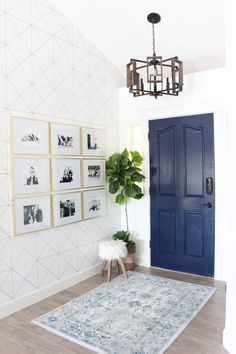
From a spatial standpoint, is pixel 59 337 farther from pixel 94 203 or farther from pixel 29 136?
pixel 29 136

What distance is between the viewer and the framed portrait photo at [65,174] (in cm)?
349

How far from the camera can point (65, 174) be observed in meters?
3.61

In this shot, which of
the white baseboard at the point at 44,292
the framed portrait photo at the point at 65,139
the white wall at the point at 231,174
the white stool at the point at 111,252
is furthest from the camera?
the white stool at the point at 111,252

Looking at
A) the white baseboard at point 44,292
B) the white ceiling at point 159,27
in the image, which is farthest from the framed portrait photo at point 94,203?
the white ceiling at point 159,27

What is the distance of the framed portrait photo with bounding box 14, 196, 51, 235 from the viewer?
3092 mm

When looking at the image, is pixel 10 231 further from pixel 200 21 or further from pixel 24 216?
pixel 200 21

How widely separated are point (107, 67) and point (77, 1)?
100cm

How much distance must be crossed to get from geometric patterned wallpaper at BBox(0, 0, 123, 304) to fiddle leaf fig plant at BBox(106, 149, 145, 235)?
0.99ft

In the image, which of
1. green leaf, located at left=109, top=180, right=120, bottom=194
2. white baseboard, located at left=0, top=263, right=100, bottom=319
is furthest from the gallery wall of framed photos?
white baseboard, located at left=0, top=263, right=100, bottom=319

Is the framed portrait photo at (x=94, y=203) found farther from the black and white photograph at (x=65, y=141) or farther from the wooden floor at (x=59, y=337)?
the wooden floor at (x=59, y=337)

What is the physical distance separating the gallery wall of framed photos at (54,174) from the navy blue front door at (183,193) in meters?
0.77

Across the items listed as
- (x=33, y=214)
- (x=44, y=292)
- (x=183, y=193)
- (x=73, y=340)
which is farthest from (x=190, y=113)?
(x=73, y=340)

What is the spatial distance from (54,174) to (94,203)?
31.9 inches

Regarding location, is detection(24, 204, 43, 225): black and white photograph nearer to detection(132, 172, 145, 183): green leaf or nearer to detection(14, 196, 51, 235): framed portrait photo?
detection(14, 196, 51, 235): framed portrait photo
